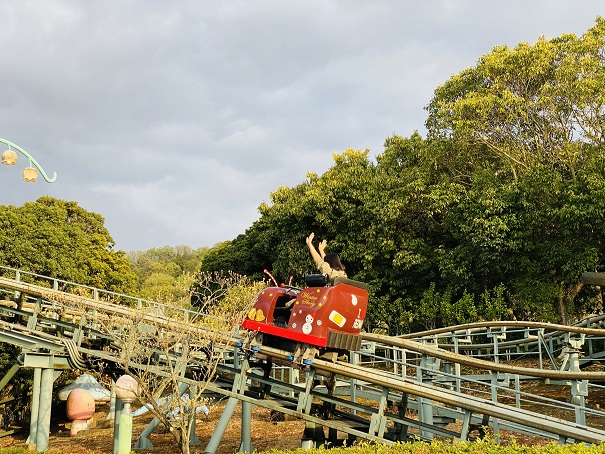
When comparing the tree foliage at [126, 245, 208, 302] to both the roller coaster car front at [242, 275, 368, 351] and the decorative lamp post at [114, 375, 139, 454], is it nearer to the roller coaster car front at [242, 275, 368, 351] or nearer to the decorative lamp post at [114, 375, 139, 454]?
the roller coaster car front at [242, 275, 368, 351]

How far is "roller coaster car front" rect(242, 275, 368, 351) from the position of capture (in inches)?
385

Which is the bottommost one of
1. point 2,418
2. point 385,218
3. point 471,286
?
point 2,418

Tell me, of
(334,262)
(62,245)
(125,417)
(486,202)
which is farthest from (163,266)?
(125,417)

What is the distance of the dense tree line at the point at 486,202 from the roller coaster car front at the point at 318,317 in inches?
478

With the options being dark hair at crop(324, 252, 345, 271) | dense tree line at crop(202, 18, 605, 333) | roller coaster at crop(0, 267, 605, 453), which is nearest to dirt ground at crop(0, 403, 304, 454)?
roller coaster at crop(0, 267, 605, 453)

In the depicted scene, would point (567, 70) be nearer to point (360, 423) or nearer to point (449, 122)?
point (449, 122)

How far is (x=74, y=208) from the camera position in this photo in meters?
30.8

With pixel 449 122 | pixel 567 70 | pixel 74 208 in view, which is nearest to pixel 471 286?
pixel 449 122

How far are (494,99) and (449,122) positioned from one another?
1.90m

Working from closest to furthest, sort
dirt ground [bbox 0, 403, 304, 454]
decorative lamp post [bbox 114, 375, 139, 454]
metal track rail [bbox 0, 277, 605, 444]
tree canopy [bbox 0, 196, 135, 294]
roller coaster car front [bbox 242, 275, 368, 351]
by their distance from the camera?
decorative lamp post [bbox 114, 375, 139, 454], metal track rail [bbox 0, 277, 605, 444], roller coaster car front [bbox 242, 275, 368, 351], dirt ground [bbox 0, 403, 304, 454], tree canopy [bbox 0, 196, 135, 294]

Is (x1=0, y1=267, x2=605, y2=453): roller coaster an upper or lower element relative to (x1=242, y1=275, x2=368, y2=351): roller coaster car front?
lower

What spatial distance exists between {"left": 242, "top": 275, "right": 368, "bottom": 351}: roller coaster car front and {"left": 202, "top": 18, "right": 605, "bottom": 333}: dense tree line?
39.8 feet

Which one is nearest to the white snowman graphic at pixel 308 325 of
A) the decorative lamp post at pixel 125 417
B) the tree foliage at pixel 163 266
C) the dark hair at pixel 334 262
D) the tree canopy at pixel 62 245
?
the dark hair at pixel 334 262

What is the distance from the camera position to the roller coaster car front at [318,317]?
385 inches
